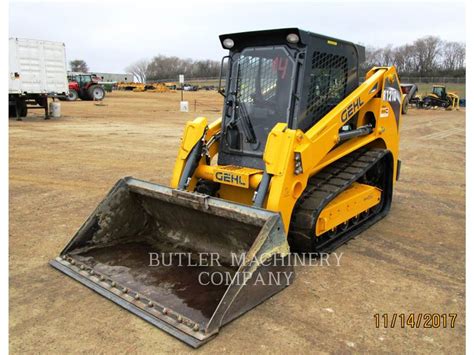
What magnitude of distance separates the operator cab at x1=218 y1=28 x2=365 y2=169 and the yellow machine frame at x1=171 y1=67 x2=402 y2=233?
19cm

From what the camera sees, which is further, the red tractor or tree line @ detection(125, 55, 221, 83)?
tree line @ detection(125, 55, 221, 83)

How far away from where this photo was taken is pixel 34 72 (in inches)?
667

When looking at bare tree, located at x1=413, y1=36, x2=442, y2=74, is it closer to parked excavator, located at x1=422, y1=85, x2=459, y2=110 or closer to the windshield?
parked excavator, located at x1=422, y1=85, x2=459, y2=110

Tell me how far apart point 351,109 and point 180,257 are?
2514 mm

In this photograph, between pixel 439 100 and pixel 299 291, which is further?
pixel 439 100

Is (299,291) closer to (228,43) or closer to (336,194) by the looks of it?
(336,194)

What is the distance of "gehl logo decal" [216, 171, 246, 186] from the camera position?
4.34m

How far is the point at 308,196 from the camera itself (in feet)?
14.6

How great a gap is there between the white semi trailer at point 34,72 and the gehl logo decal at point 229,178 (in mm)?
14999

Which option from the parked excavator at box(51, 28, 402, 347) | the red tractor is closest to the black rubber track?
the parked excavator at box(51, 28, 402, 347)

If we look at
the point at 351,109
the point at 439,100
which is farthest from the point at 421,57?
the point at 351,109

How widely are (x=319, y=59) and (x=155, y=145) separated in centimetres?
785

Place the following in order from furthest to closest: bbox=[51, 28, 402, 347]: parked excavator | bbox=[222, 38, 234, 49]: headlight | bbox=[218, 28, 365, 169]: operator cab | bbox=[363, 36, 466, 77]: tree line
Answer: bbox=[363, 36, 466, 77]: tree line → bbox=[222, 38, 234, 49]: headlight → bbox=[218, 28, 365, 169]: operator cab → bbox=[51, 28, 402, 347]: parked excavator
